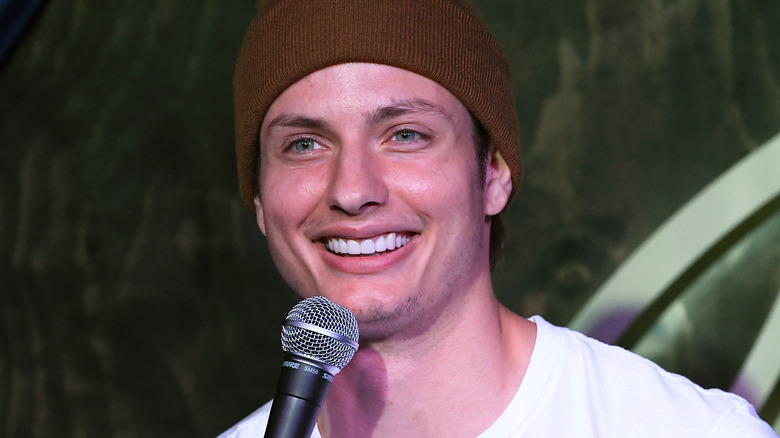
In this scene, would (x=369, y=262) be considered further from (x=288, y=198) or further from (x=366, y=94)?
(x=366, y=94)

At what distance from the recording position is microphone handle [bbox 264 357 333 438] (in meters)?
1.18

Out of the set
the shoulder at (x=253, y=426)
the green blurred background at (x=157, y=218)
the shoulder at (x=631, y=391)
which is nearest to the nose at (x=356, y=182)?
the shoulder at (x=631, y=391)

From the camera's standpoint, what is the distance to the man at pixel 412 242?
67.2 inches

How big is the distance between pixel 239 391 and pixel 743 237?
4.90 ft

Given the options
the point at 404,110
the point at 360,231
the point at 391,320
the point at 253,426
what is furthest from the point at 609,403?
the point at 253,426

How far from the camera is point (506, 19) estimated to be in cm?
264

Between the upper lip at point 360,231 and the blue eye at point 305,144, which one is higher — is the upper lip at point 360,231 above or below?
below

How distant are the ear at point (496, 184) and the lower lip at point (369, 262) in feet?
0.91

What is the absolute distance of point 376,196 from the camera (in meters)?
1.69

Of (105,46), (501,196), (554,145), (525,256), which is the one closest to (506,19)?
(554,145)

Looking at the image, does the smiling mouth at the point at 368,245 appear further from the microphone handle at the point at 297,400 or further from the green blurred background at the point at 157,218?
the green blurred background at the point at 157,218

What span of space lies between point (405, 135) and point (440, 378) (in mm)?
457

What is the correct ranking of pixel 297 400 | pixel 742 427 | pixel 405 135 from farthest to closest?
1. pixel 405 135
2. pixel 742 427
3. pixel 297 400

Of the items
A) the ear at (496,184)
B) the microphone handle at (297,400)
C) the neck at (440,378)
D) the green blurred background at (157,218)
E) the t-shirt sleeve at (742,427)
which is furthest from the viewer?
the green blurred background at (157,218)
